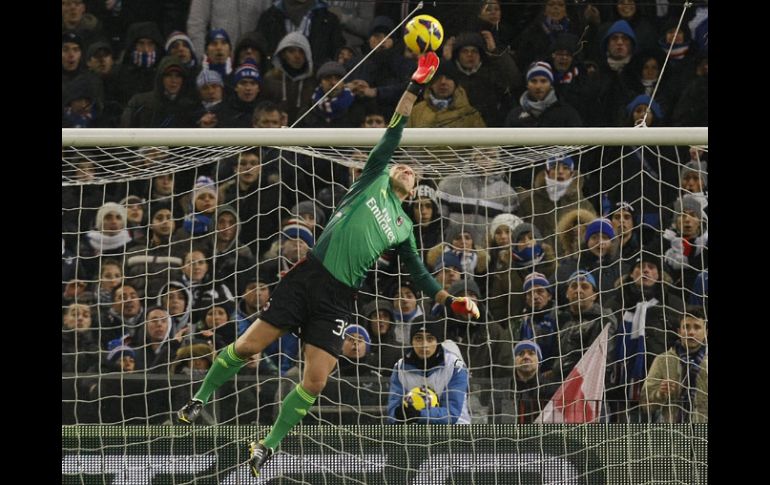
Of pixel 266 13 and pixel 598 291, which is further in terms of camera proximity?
pixel 266 13

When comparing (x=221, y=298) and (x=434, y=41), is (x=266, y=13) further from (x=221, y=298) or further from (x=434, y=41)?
(x=434, y=41)

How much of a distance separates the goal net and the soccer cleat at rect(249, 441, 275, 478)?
0.73 metres

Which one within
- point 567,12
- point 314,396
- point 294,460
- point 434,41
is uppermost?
point 567,12

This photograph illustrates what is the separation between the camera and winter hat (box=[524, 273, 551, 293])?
345 inches

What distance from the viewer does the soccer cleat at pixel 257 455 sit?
6594mm

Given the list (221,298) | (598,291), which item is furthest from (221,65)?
(598,291)

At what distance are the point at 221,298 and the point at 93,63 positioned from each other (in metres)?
2.64

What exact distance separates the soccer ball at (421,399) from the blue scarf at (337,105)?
2.98 m

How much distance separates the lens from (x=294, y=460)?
290 inches

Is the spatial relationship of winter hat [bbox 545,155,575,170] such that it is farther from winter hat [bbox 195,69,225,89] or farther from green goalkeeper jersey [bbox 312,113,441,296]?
winter hat [bbox 195,69,225,89]

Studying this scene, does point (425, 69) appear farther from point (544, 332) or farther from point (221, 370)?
point (544, 332)

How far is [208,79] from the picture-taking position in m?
10.1

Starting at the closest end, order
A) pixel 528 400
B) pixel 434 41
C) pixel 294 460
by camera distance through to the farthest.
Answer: pixel 434 41, pixel 294 460, pixel 528 400

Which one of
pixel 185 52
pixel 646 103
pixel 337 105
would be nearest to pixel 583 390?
pixel 646 103
